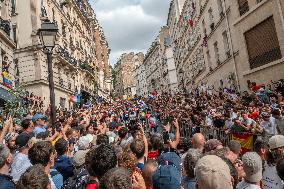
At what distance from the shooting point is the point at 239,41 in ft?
64.7

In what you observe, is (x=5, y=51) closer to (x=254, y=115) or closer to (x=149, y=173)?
(x=254, y=115)

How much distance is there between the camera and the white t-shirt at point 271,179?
168 inches

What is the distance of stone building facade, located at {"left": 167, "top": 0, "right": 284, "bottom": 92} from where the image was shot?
1644 centimetres

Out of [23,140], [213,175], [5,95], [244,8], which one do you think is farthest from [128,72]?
[213,175]

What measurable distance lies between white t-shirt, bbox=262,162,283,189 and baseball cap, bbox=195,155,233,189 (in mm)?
2192

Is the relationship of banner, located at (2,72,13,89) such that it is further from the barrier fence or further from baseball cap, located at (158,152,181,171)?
baseball cap, located at (158,152,181,171)

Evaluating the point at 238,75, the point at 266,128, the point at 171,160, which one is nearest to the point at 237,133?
the point at 266,128

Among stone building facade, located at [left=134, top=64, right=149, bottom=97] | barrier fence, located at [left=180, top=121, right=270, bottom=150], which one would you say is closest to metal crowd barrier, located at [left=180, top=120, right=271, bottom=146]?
barrier fence, located at [left=180, top=121, right=270, bottom=150]

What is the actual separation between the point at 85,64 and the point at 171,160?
39.7m

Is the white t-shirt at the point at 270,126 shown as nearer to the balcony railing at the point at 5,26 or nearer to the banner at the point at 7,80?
the banner at the point at 7,80

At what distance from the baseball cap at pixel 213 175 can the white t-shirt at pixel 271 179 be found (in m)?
2.19

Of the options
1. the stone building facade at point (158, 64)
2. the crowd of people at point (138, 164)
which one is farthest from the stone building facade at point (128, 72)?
the crowd of people at point (138, 164)

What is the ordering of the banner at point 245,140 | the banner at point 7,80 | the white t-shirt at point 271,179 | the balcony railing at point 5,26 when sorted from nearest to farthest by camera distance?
the white t-shirt at point 271,179, the banner at point 245,140, the banner at point 7,80, the balcony railing at point 5,26

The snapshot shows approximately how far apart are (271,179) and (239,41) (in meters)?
16.4
